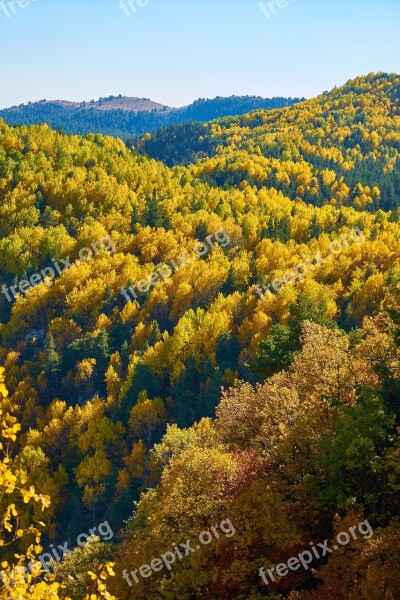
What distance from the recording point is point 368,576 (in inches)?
819

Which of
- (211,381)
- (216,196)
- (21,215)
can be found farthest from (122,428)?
(216,196)

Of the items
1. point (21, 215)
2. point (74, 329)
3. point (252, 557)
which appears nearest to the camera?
point (252, 557)

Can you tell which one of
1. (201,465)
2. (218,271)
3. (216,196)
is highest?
(216,196)

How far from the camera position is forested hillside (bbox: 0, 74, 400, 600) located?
27.3 metres

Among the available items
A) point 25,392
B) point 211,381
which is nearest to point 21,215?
point 25,392

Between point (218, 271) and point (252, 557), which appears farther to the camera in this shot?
point (218, 271)

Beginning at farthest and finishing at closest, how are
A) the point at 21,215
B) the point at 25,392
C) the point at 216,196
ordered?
the point at 216,196 → the point at 21,215 → the point at 25,392

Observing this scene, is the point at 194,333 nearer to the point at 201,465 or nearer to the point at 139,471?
the point at 139,471

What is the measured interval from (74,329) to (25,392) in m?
19.5

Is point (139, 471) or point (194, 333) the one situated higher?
point (194, 333)

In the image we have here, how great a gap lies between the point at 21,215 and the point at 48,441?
8309 cm

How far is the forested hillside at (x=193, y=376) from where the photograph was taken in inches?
1074

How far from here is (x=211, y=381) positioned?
90438 mm

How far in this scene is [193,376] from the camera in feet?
321
